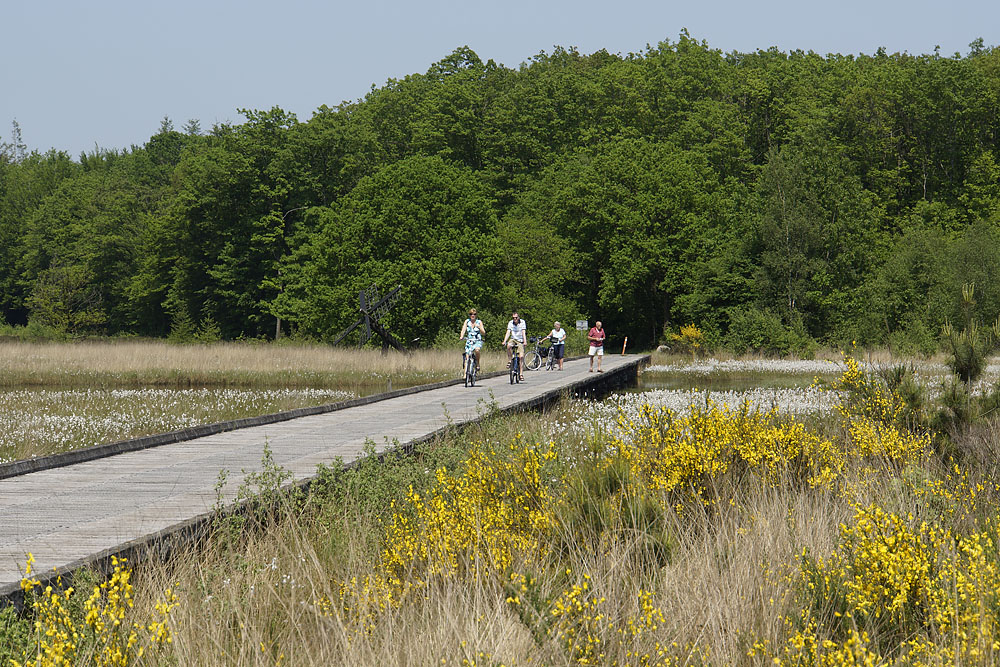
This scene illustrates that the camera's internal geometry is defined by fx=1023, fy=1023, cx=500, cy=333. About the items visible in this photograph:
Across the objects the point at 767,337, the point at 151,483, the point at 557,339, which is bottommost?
the point at 767,337

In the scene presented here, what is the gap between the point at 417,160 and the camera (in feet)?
194

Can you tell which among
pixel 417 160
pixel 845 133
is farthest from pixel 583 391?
pixel 845 133

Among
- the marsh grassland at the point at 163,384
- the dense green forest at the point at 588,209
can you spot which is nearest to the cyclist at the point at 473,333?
the marsh grassland at the point at 163,384

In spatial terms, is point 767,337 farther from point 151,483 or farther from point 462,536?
point 462,536

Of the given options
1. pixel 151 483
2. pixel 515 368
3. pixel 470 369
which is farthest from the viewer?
pixel 515 368

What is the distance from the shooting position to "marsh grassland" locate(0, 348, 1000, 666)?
13.1 feet

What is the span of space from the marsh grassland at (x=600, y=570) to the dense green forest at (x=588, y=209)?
3712 cm

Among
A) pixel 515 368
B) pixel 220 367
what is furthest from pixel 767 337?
pixel 515 368

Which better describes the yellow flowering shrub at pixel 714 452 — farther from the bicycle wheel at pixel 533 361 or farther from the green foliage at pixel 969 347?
the bicycle wheel at pixel 533 361

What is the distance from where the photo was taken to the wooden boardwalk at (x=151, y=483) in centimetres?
579

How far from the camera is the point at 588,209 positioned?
65938 millimetres

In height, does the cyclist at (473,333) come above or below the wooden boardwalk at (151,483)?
above

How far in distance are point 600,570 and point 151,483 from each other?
187 inches

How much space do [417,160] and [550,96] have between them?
1051 inches
